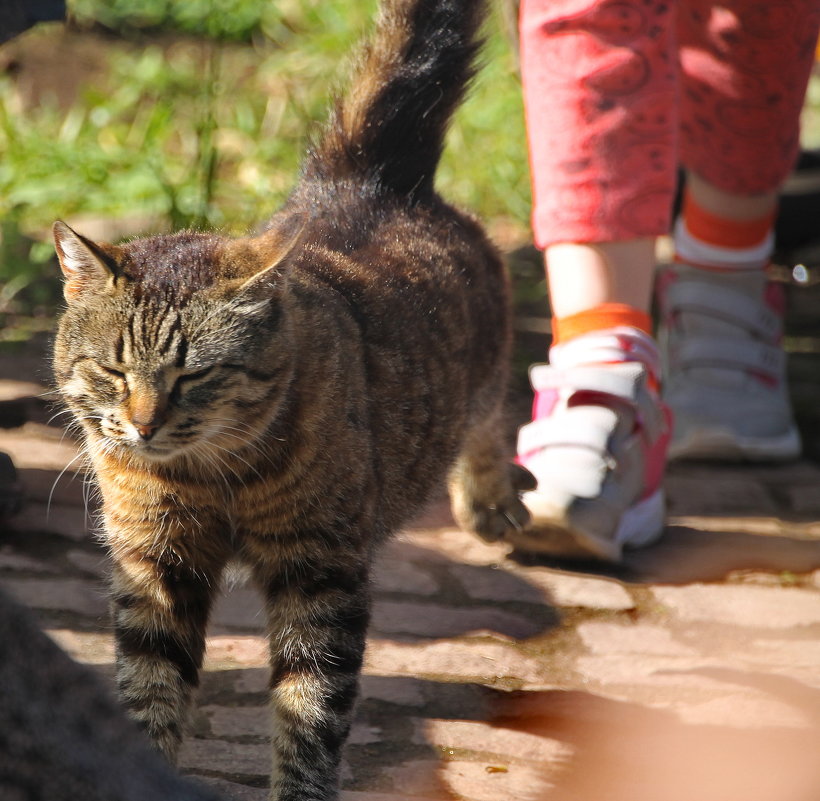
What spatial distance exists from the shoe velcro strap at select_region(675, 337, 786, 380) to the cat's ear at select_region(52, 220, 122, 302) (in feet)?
6.57

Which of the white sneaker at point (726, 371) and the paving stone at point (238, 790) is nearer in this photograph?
the paving stone at point (238, 790)

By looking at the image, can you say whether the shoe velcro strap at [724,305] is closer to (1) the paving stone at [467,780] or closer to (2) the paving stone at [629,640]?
(2) the paving stone at [629,640]

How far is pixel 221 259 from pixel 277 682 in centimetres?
72

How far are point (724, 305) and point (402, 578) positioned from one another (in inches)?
55.1

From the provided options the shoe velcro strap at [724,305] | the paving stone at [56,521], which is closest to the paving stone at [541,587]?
the paving stone at [56,521]

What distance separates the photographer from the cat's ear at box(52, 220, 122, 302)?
2.00 meters

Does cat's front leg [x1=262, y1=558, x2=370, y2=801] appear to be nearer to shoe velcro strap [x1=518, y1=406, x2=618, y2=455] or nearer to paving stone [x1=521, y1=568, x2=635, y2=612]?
paving stone [x1=521, y1=568, x2=635, y2=612]

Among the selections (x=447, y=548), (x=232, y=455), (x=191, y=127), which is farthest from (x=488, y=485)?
(x=191, y=127)

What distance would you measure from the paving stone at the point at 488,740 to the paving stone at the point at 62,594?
74 centimetres

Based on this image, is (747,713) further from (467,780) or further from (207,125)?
(207,125)

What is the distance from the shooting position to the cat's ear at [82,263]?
2004 millimetres

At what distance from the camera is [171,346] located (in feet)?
6.47

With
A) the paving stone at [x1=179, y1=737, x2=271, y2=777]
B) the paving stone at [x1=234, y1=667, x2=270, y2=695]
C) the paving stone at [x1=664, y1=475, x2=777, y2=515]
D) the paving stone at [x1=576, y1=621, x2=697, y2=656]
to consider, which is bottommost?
the paving stone at [x1=664, y1=475, x2=777, y2=515]

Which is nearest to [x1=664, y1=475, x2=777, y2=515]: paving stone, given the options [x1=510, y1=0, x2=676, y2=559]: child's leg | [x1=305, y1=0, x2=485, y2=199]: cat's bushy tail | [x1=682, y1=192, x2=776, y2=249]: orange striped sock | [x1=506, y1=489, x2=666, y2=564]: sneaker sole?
[x1=506, y1=489, x2=666, y2=564]: sneaker sole
